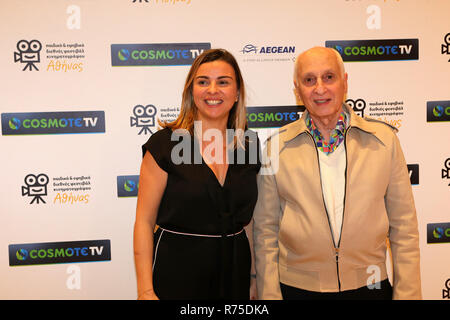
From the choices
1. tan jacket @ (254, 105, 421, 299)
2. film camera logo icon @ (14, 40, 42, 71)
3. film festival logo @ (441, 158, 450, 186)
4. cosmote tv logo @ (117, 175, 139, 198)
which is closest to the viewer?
tan jacket @ (254, 105, 421, 299)

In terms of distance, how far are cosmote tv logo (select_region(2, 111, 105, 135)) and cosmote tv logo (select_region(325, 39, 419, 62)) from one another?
181 cm

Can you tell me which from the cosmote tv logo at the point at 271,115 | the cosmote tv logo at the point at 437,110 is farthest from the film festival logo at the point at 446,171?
the cosmote tv logo at the point at 271,115

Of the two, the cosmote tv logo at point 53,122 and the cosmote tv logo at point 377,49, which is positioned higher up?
the cosmote tv logo at point 377,49

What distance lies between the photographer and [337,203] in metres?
1.85

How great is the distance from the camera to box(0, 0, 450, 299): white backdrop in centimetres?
275

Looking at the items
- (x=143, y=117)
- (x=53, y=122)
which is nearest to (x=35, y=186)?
(x=53, y=122)

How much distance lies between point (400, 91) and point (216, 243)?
1948mm

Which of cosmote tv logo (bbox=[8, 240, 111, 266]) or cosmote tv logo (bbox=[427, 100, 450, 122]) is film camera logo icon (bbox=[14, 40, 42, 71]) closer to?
cosmote tv logo (bbox=[8, 240, 111, 266])

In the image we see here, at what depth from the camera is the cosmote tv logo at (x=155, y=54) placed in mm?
2771

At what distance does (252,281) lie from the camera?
7.20 ft

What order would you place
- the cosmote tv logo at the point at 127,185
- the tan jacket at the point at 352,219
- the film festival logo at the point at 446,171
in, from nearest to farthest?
1. the tan jacket at the point at 352,219
2. the cosmote tv logo at the point at 127,185
3. the film festival logo at the point at 446,171

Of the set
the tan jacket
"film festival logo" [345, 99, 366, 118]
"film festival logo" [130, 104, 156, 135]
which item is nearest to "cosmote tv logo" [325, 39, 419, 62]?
"film festival logo" [345, 99, 366, 118]

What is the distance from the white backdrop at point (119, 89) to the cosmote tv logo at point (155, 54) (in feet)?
0.07

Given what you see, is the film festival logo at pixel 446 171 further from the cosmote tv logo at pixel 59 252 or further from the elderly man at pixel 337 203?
the cosmote tv logo at pixel 59 252
